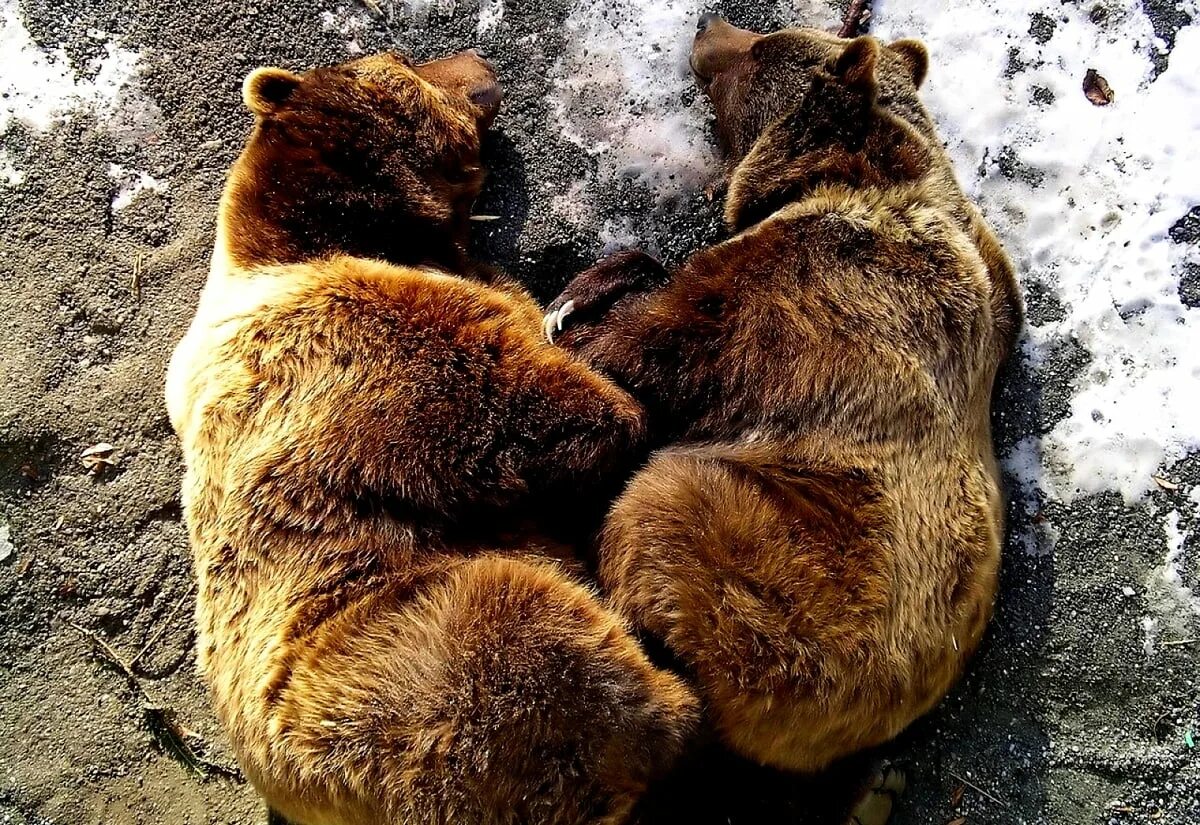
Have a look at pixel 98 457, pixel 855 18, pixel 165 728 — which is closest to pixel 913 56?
pixel 855 18

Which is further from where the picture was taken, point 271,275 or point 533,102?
point 533,102

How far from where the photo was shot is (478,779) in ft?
10.1

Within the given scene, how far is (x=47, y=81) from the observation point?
4.54 m

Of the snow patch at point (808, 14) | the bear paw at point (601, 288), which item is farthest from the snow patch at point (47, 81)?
the snow patch at point (808, 14)

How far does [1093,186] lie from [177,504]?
4.56m

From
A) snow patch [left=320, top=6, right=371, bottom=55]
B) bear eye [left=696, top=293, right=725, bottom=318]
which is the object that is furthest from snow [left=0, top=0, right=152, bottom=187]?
bear eye [left=696, top=293, right=725, bottom=318]

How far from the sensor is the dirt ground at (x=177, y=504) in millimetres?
4289

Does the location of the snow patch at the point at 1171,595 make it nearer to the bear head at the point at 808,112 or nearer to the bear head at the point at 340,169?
the bear head at the point at 808,112

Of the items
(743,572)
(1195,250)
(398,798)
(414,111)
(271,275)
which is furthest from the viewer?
(1195,250)

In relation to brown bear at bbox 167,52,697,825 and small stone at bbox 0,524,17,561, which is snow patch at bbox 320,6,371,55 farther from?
small stone at bbox 0,524,17,561

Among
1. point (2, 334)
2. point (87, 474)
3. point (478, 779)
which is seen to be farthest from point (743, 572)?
point (2, 334)

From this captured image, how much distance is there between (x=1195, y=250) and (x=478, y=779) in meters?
3.93

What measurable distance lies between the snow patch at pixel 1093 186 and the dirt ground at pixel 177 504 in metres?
0.14

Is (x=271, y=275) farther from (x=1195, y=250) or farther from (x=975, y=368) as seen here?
(x=1195, y=250)
